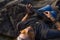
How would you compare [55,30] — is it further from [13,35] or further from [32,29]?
[13,35]

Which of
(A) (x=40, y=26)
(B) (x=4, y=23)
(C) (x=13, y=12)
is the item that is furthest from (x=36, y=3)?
(A) (x=40, y=26)

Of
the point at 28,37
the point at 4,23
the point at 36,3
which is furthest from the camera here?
the point at 36,3

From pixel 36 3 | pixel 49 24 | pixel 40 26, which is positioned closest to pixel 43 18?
pixel 49 24

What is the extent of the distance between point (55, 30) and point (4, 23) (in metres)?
1.36

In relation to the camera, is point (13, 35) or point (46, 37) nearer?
point (46, 37)

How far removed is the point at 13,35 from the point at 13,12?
48 centimetres

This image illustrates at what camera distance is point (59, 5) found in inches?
125

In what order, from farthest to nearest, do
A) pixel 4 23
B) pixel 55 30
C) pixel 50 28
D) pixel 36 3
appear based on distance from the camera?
pixel 36 3, pixel 4 23, pixel 50 28, pixel 55 30

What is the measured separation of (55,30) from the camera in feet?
7.22

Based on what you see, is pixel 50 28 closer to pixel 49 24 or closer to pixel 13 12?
pixel 49 24

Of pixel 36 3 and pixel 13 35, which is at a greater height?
pixel 36 3

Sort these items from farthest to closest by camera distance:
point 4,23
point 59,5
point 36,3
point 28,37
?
point 36,3, point 4,23, point 59,5, point 28,37

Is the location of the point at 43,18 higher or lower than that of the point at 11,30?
higher

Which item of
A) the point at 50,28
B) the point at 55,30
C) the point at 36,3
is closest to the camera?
the point at 55,30
